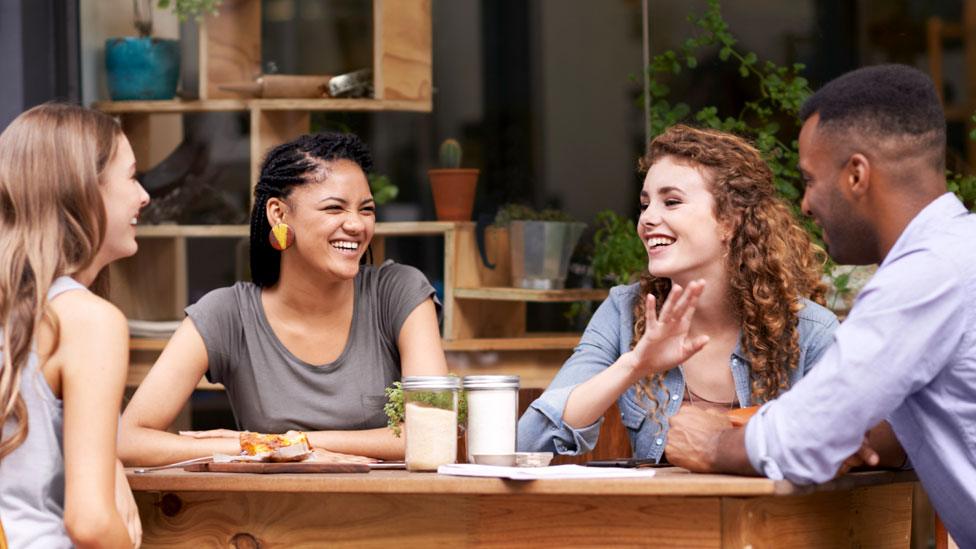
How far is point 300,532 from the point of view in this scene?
7.65ft

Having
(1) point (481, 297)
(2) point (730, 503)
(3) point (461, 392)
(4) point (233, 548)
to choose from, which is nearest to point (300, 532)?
(4) point (233, 548)

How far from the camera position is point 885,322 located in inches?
82.4

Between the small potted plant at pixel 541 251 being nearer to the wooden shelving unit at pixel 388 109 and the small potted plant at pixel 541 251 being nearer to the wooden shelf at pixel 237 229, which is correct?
the wooden shelving unit at pixel 388 109

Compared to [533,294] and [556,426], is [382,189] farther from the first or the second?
[556,426]

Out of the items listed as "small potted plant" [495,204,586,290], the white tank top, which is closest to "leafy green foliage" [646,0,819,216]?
"small potted plant" [495,204,586,290]

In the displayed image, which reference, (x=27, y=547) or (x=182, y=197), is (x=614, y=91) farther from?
(x=27, y=547)

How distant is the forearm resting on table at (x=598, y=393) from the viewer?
258cm

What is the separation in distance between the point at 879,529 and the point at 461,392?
77 centimetres

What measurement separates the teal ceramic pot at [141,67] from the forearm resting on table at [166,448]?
7.27 feet

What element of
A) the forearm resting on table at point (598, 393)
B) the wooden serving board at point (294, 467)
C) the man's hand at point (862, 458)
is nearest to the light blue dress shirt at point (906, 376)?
the man's hand at point (862, 458)

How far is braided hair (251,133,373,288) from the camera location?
3123 millimetres

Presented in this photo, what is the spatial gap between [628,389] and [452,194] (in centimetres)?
200

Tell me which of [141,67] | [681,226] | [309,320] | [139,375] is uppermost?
[141,67]

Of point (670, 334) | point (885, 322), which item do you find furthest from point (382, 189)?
point (885, 322)
